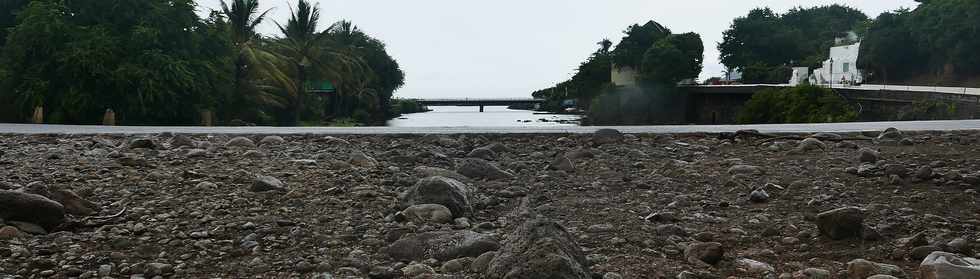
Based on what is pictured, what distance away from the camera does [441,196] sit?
425cm

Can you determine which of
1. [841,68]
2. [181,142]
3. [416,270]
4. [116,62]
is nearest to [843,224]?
[416,270]

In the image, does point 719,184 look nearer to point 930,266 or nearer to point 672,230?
point 672,230

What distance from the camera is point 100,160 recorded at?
18.9 ft

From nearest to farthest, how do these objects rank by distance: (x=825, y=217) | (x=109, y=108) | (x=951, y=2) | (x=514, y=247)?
(x=514, y=247), (x=825, y=217), (x=109, y=108), (x=951, y=2)

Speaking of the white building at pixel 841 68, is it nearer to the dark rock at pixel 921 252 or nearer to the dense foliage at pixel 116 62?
the dense foliage at pixel 116 62

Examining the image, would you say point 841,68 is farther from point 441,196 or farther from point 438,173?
point 441,196

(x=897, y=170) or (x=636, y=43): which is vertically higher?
(x=636, y=43)

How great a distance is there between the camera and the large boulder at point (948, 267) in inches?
111

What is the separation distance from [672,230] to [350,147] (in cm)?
386

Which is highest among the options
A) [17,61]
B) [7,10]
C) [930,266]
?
[7,10]

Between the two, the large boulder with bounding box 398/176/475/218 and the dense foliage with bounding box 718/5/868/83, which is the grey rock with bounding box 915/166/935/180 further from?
the dense foliage with bounding box 718/5/868/83

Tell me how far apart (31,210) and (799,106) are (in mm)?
28995

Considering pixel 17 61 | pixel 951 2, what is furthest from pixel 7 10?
pixel 951 2

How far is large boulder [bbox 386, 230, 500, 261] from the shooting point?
11.1ft
